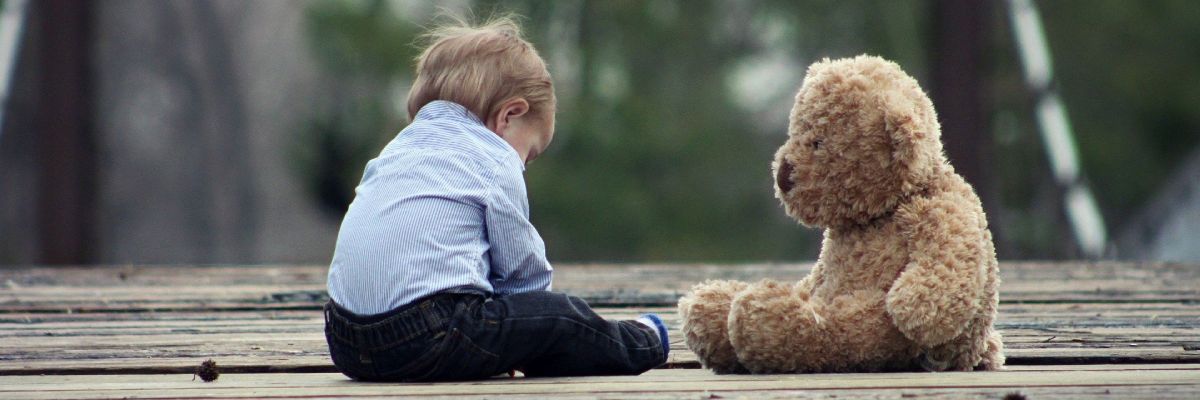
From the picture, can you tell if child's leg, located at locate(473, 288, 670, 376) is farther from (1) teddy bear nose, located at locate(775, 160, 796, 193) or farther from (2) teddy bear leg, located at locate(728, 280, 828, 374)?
(1) teddy bear nose, located at locate(775, 160, 796, 193)

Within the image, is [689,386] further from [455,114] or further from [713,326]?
[455,114]

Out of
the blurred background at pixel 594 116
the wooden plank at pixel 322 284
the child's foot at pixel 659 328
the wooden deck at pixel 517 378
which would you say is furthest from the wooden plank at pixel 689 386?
the blurred background at pixel 594 116

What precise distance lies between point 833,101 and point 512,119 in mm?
541

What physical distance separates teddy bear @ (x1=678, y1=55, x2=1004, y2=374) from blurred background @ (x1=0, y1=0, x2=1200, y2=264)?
A: 5928mm

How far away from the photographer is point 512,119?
2121mm

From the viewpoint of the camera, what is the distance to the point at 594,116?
8.67 metres

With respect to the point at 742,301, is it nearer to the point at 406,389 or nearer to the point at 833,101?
the point at 833,101

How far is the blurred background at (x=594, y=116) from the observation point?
8.61 metres

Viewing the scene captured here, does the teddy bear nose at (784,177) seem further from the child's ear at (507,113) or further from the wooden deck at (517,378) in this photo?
the child's ear at (507,113)

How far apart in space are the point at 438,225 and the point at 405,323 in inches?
5.6

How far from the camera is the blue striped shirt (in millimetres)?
1868

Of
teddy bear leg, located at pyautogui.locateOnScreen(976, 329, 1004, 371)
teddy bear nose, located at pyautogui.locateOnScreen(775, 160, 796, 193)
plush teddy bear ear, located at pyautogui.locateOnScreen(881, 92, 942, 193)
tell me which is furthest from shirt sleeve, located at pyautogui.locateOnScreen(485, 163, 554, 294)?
teddy bear leg, located at pyautogui.locateOnScreen(976, 329, 1004, 371)

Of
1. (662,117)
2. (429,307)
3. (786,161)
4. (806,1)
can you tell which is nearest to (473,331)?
(429,307)

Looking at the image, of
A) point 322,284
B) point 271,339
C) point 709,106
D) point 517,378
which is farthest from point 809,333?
point 709,106
